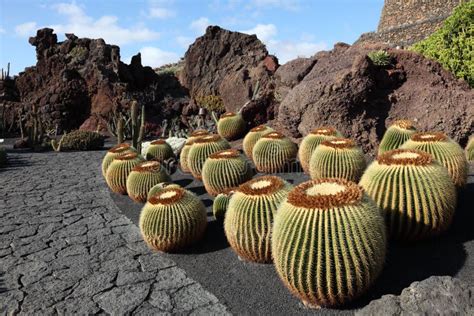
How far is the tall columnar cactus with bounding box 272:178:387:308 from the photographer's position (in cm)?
368

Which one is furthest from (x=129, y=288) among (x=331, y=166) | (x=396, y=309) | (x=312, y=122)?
(x=312, y=122)

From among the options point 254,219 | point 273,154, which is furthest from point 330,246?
point 273,154

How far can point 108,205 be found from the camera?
26.2 ft

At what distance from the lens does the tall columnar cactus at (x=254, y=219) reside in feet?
15.4

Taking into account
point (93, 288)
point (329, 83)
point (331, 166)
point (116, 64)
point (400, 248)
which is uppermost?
point (116, 64)

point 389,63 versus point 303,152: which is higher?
point 389,63

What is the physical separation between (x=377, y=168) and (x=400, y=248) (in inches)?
34.7

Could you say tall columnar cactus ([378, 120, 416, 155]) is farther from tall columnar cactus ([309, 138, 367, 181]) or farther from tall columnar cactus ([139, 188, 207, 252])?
tall columnar cactus ([139, 188, 207, 252])

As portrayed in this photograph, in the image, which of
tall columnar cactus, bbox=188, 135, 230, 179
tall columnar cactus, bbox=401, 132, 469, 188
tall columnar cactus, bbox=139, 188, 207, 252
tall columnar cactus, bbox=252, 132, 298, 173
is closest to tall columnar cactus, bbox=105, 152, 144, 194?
tall columnar cactus, bbox=188, 135, 230, 179

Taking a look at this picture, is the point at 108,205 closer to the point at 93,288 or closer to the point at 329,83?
the point at 93,288

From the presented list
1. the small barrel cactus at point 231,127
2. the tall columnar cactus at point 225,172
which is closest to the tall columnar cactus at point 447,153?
the tall columnar cactus at point 225,172

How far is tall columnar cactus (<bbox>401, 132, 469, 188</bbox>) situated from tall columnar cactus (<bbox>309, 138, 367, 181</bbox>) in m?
0.75

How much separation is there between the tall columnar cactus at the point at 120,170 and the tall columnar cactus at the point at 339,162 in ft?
11.5

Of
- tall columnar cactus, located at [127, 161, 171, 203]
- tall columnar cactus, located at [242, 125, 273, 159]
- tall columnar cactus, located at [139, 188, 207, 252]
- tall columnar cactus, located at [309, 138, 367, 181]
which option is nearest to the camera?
tall columnar cactus, located at [139, 188, 207, 252]
